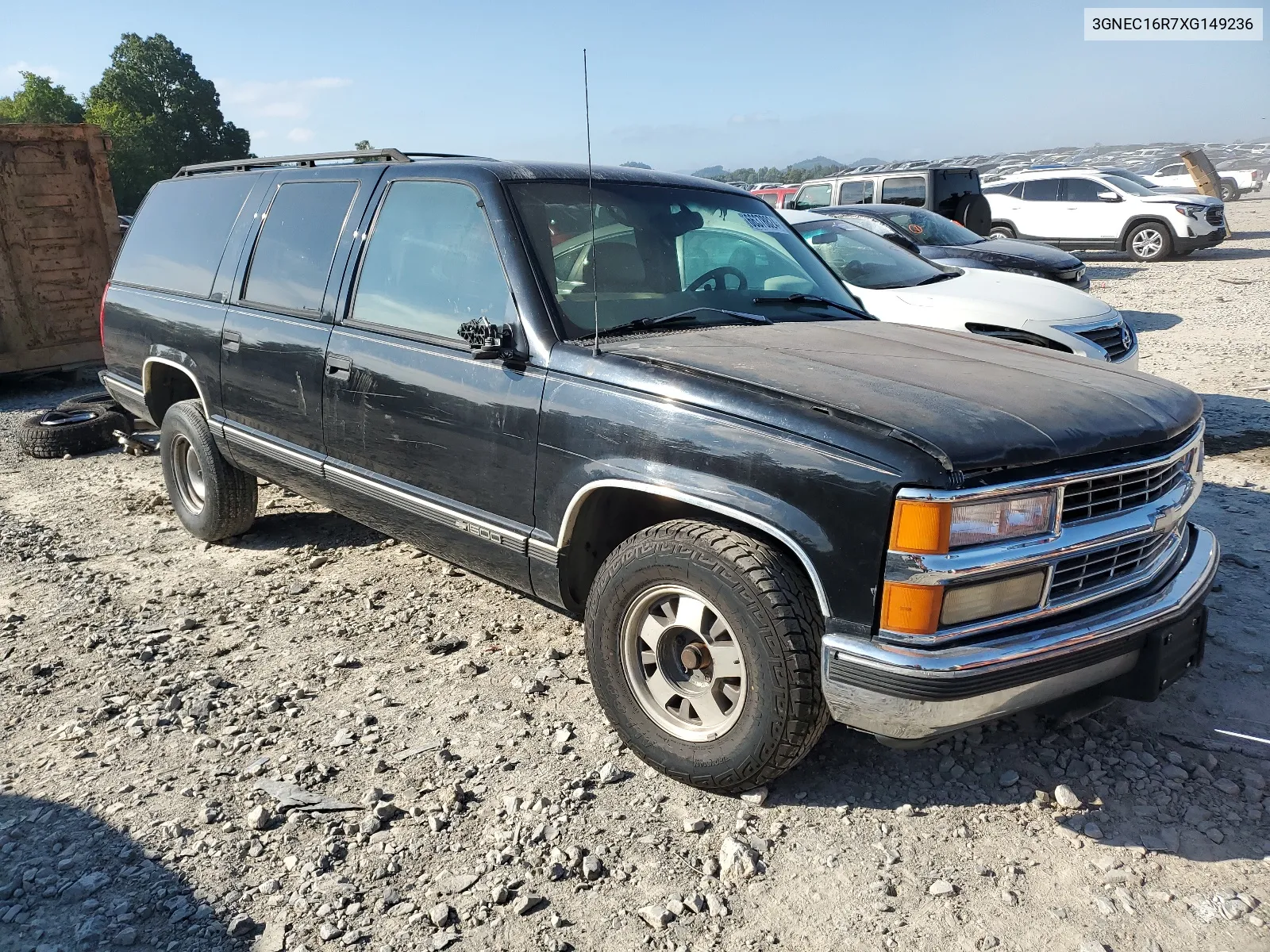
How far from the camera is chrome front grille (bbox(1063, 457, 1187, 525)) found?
8.24 ft

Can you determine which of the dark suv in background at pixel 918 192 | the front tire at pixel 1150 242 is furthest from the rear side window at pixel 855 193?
the front tire at pixel 1150 242

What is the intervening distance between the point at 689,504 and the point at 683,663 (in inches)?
19.9

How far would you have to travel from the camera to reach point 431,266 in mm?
3600

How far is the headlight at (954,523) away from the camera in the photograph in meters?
2.31

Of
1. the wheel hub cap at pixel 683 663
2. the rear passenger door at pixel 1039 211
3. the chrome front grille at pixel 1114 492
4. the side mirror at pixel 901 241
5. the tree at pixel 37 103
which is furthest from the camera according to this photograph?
the tree at pixel 37 103

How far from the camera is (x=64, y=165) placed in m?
9.66

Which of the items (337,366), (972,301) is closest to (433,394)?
(337,366)

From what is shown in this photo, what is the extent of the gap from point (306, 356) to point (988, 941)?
328cm

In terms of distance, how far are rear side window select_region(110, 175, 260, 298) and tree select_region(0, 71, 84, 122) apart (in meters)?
61.1

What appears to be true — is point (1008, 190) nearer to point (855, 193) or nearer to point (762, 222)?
point (855, 193)

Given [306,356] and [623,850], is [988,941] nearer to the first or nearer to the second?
[623,850]

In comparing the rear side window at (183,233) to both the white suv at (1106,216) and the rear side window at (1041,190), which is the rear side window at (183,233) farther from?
the rear side window at (1041,190)

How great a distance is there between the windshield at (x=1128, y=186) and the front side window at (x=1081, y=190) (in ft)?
0.77

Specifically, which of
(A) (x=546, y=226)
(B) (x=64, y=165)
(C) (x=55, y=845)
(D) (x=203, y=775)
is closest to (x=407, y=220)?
(A) (x=546, y=226)
